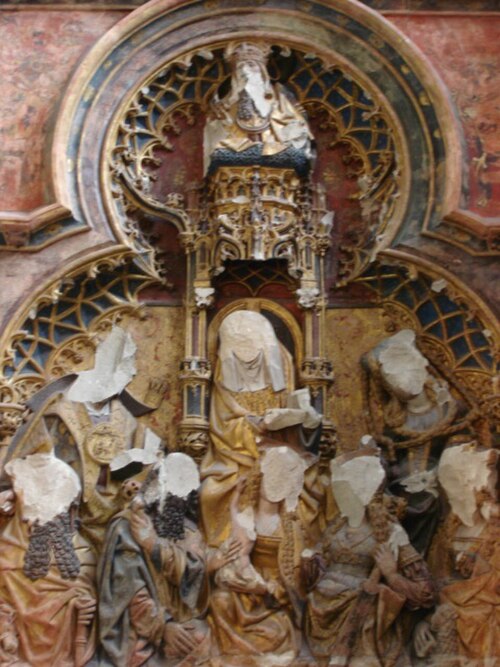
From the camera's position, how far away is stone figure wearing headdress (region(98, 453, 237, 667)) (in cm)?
1055

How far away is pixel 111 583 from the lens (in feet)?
35.0

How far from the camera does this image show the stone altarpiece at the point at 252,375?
10641mm

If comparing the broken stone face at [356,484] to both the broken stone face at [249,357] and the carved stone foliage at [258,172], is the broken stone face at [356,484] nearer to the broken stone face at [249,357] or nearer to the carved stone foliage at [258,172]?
the broken stone face at [249,357]

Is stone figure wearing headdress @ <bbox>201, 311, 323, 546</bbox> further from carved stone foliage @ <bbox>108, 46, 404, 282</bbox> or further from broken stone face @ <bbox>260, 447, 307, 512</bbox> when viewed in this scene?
carved stone foliage @ <bbox>108, 46, 404, 282</bbox>

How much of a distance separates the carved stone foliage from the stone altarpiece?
0.02 metres

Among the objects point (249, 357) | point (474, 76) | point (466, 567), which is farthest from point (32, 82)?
point (466, 567)

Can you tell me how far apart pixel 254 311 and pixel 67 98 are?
2.19 m

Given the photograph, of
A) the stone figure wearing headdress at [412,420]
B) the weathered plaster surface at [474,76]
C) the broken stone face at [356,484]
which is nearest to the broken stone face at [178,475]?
the broken stone face at [356,484]

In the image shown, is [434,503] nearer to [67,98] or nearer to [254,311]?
[254,311]

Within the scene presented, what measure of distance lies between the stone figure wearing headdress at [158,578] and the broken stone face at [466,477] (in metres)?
1.65

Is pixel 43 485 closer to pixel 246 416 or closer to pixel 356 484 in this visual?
pixel 246 416

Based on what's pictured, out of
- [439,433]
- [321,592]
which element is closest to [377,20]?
[439,433]

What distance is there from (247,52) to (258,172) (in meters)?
1.03

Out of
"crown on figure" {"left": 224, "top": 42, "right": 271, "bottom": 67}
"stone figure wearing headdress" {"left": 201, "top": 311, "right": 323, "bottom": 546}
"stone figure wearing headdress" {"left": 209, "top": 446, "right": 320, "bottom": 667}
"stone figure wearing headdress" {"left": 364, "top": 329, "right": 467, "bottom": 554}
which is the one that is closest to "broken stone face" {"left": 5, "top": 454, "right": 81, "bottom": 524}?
"stone figure wearing headdress" {"left": 201, "top": 311, "right": 323, "bottom": 546}
